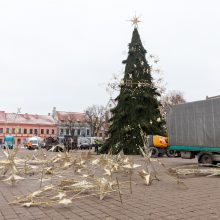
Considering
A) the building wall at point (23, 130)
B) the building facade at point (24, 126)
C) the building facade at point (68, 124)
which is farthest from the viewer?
the building facade at point (68, 124)

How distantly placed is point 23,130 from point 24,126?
1336mm

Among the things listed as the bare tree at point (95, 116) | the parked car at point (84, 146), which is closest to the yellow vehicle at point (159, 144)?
the parked car at point (84, 146)

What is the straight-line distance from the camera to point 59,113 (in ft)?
357

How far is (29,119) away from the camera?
333ft

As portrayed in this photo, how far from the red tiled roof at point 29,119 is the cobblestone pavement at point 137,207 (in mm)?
94160

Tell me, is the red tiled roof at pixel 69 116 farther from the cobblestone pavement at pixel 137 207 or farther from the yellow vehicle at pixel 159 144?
the cobblestone pavement at pixel 137 207

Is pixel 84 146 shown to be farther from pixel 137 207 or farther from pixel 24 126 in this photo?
pixel 137 207

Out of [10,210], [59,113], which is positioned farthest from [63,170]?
[59,113]

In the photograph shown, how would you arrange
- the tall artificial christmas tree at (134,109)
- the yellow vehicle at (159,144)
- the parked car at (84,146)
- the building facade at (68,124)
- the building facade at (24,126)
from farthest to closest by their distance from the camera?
the building facade at (68,124)
the building facade at (24,126)
the parked car at (84,146)
the tall artificial christmas tree at (134,109)
the yellow vehicle at (159,144)

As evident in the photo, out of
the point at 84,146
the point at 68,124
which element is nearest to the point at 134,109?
the point at 84,146

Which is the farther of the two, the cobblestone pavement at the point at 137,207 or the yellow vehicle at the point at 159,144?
the yellow vehicle at the point at 159,144

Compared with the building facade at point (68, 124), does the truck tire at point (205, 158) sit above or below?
below

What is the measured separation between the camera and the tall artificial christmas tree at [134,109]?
26.3 metres

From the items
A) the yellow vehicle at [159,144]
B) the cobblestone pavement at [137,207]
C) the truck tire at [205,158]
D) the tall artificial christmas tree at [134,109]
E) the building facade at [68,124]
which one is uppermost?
the building facade at [68,124]
